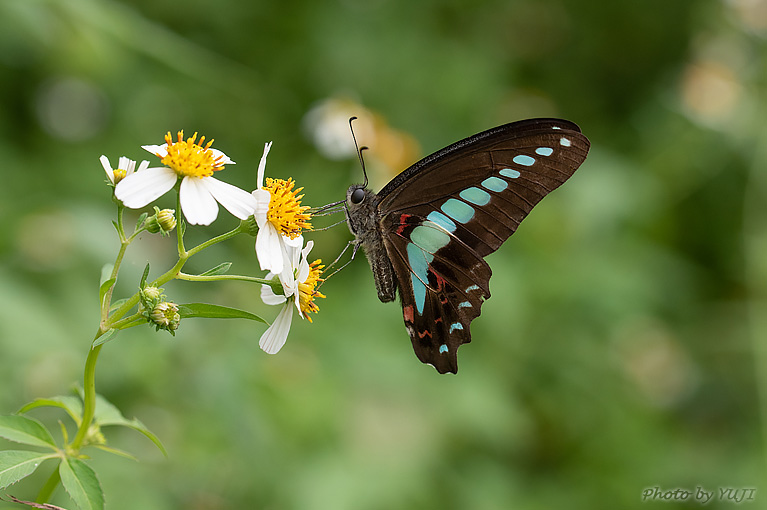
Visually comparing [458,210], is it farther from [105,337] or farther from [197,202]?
[105,337]

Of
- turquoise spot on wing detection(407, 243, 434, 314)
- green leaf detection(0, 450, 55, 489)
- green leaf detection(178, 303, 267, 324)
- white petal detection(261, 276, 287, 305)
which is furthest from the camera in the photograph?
turquoise spot on wing detection(407, 243, 434, 314)

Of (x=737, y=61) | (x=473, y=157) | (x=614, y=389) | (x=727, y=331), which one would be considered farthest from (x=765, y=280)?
(x=473, y=157)

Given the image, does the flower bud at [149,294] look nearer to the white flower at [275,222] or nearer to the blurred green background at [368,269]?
the white flower at [275,222]

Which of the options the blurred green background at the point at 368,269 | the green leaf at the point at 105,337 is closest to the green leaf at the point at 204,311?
the green leaf at the point at 105,337

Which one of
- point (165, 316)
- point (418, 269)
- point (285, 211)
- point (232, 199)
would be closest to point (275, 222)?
point (285, 211)

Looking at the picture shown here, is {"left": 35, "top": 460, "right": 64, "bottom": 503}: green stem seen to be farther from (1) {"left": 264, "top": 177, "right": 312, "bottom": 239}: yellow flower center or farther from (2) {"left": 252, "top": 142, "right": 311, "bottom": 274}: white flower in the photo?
(1) {"left": 264, "top": 177, "right": 312, "bottom": 239}: yellow flower center

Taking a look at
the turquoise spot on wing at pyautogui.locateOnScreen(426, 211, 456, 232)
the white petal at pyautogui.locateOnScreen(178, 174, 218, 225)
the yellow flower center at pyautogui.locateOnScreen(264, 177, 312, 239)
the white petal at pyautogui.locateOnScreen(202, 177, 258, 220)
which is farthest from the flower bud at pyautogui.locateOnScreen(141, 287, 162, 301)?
→ the turquoise spot on wing at pyautogui.locateOnScreen(426, 211, 456, 232)

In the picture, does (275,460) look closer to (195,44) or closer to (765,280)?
(195,44)
